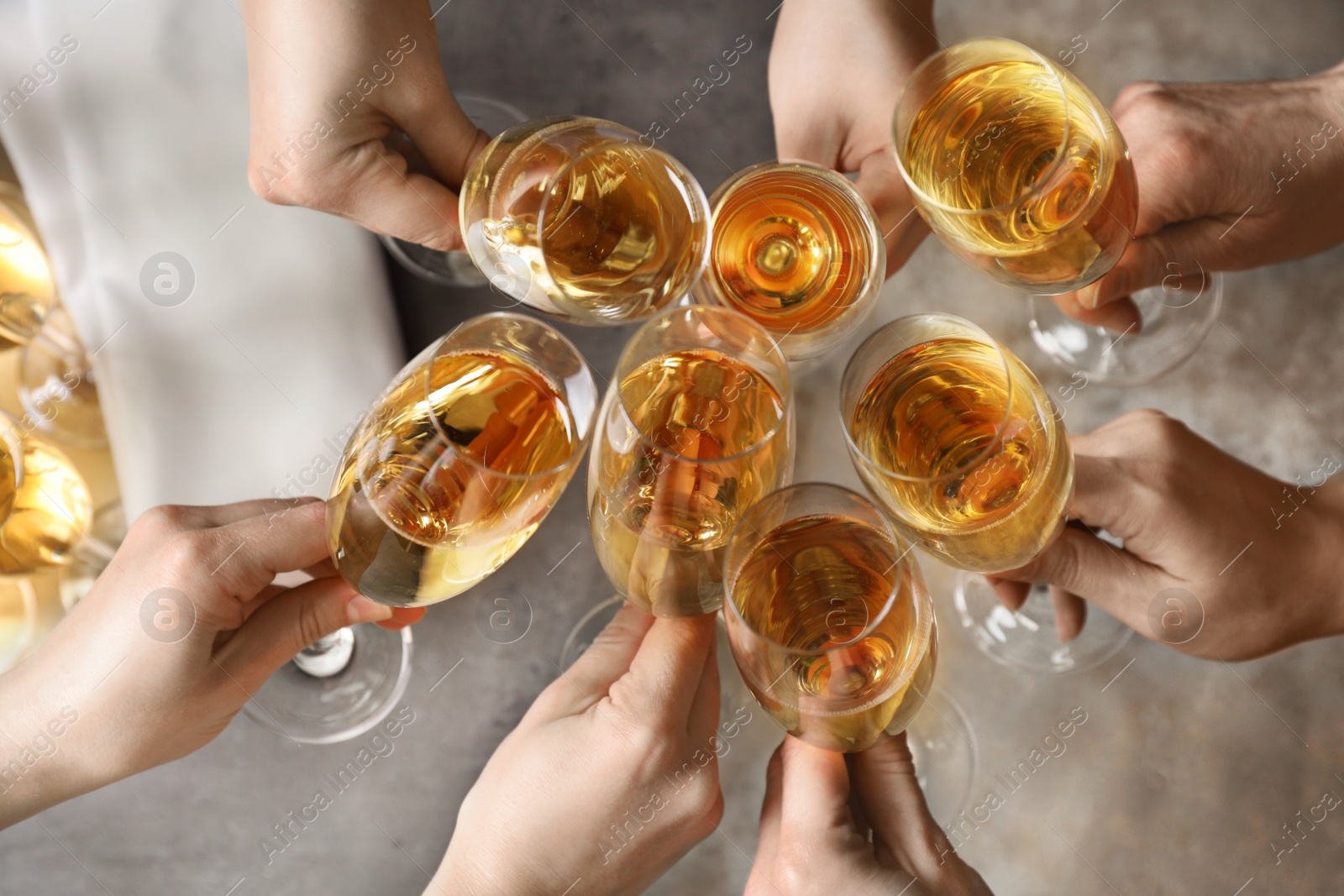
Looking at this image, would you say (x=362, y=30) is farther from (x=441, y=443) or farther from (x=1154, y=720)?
(x=1154, y=720)

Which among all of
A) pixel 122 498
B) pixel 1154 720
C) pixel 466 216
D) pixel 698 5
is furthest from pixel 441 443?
pixel 1154 720

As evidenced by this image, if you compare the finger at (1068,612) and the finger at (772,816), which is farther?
the finger at (1068,612)

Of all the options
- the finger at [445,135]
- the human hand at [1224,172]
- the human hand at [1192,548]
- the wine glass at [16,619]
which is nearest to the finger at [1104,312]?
the human hand at [1224,172]

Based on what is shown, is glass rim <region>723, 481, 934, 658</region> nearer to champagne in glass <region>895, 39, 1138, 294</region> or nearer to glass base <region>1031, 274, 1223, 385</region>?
champagne in glass <region>895, 39, 1138, 294</region>

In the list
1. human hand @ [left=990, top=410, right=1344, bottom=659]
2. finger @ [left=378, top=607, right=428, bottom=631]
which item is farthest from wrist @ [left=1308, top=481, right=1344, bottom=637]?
finger @ [left=378, top=607, right=428, bottom=631]
